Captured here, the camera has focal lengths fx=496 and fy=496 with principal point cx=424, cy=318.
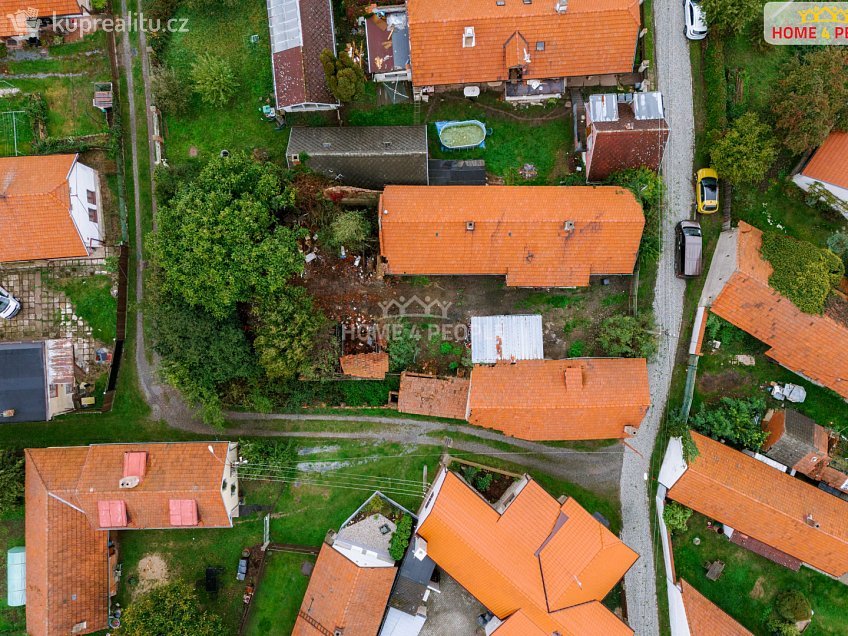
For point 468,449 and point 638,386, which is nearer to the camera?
point 638,386

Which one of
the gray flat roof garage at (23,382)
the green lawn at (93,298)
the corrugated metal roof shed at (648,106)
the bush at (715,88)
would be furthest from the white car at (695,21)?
the gray flat roof garage at (23,382)

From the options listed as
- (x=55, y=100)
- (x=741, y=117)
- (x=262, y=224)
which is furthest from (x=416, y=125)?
(x=55, y=100)

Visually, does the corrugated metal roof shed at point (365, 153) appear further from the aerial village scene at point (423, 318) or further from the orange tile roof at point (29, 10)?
the orange tile roof at point (29, 10)

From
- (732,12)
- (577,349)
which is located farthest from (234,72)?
(732,12)

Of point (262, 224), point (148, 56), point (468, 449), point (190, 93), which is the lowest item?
point (468, 449)

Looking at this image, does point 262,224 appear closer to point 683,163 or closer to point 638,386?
point 638,386

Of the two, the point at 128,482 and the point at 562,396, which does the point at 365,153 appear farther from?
the point at 128,482
